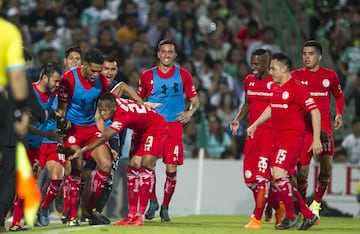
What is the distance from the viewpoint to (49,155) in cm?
1648

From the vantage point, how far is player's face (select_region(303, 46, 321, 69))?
16.6 meters

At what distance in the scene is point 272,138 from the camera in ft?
53.7

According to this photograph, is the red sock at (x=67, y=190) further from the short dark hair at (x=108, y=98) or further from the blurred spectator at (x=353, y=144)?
the blurred spectator at (x=353, y=144)

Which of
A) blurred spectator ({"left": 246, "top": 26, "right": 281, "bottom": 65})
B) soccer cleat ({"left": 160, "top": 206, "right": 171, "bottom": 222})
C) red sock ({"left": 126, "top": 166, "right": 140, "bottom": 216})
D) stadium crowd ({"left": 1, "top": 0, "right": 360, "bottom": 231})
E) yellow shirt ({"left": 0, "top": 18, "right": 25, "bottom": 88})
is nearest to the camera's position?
yellow shirt ({"left": 0, "top": 18, "right": 25, "bottom": 88})

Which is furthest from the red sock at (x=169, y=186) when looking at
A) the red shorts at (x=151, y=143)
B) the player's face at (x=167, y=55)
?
the red shorts at (x=151, y=143)

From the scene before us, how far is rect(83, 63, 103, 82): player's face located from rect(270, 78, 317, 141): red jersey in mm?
2370

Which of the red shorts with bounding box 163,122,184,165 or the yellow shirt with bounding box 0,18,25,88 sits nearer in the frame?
the yellow shirt with bounding box 0,18,25,88

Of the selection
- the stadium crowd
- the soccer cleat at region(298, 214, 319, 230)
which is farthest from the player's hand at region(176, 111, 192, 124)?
the stadium crowd

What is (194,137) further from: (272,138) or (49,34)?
(272,138)

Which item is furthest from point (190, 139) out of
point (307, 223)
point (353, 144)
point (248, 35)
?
point (307, 223)

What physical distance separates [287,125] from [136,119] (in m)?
1.96

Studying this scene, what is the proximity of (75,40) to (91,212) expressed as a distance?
10232 mm

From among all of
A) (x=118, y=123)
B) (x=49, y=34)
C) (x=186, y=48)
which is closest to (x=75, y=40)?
(x=49, y=34)

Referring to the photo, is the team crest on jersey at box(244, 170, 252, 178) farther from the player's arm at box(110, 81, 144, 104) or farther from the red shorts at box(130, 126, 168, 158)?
the player's arm at box(110, 81, 144, 104)
